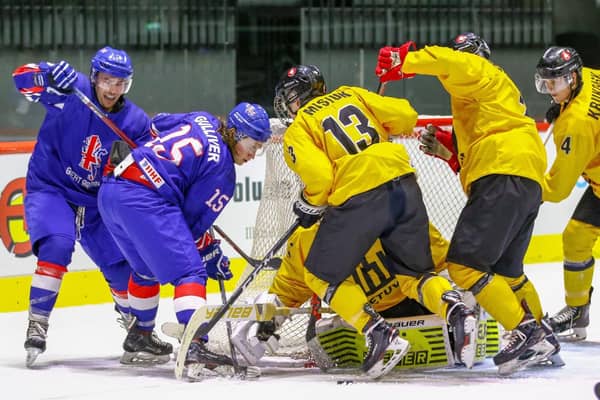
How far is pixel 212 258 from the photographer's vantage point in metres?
4.59

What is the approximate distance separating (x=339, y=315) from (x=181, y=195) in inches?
25.0

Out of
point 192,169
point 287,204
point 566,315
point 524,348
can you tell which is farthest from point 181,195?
point 566,315

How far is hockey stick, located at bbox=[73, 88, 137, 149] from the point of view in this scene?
4719 millimetres

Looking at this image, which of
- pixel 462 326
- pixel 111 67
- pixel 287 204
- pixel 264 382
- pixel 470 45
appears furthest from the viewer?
pixel 287 204

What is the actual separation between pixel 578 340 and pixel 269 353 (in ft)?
4.05

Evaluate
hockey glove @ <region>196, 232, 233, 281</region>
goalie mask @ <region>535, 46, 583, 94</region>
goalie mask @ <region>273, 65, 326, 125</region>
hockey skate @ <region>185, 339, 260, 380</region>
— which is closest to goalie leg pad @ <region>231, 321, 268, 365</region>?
hockey skate @ <region>185, 339, 260, 380</region>

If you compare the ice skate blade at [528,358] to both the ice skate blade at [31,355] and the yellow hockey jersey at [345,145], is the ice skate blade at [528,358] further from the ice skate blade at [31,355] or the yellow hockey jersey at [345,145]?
the ice skate blade at [31,355]

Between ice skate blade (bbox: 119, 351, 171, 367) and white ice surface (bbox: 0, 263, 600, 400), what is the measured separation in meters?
0.04

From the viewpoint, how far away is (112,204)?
4285mm

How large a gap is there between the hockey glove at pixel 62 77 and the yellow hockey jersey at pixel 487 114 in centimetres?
122

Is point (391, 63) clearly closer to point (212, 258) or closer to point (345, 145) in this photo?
point (345, 145)

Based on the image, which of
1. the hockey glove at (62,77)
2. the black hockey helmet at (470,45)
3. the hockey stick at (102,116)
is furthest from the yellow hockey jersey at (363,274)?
the hockey glove at (62,77)

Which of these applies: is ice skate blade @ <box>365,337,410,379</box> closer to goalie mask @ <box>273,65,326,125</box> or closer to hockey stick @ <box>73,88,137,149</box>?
goalie mask @ <box>273,65,326,125</box>

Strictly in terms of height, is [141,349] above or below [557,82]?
below
